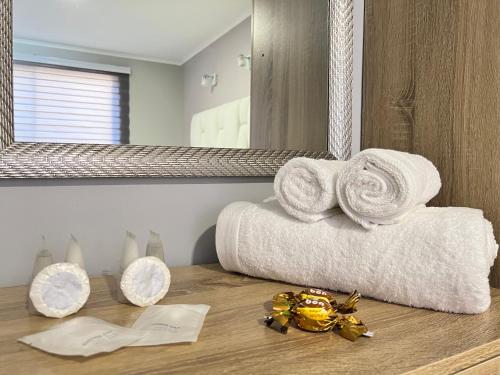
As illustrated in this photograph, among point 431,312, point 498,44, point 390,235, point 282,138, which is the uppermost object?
point 498,44

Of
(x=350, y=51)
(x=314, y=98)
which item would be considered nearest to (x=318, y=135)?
(x=314, y=98)

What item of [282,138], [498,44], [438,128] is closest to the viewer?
[498,44]

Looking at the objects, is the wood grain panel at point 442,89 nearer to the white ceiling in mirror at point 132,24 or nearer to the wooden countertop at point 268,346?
the wooden countertop at point 268,346

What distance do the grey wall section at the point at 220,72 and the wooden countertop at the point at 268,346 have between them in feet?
1.28

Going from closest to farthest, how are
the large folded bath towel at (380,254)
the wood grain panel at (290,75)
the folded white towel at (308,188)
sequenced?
the large folded bath towel at (380,254), the folded white towel at (308,188), the wood grain panel at (290,75)

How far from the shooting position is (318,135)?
3.21 ft

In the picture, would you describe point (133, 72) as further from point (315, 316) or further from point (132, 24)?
point (315, 316)

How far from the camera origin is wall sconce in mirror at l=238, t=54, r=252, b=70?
0.89 metres

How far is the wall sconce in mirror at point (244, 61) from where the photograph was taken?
2.92ft

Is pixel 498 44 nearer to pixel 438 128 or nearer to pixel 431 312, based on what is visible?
pixel 438 128

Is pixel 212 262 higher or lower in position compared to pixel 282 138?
lower

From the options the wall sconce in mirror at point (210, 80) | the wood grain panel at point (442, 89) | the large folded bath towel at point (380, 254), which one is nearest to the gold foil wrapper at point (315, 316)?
the large folded bath towel at point (380, 254)

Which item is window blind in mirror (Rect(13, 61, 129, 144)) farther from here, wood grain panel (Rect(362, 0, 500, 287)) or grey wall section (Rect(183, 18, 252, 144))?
wood grain panel (Rect(362, 0, 500, 287))

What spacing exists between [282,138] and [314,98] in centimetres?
13
